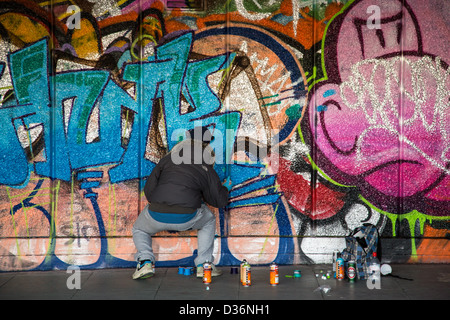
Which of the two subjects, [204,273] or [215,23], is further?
[215,23]

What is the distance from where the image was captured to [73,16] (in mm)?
7164

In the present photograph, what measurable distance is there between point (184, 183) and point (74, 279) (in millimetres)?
1644

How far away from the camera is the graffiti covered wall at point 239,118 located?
23.5ft

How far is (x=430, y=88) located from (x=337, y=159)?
1427 mm

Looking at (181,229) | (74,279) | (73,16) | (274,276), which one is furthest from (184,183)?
(73,16)

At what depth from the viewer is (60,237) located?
7.17 m

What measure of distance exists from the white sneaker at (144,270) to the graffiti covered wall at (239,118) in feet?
2.16

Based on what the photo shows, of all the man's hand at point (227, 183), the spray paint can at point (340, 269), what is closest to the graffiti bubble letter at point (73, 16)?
the man's hand at point (227, 183)

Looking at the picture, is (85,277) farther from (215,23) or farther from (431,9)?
(431,9)

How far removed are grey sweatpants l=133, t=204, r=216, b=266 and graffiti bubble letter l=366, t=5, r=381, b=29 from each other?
2990mm

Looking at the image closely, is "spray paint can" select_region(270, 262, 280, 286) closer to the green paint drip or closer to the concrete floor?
the concrete floor

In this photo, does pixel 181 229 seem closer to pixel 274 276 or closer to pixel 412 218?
pixel 274 276
